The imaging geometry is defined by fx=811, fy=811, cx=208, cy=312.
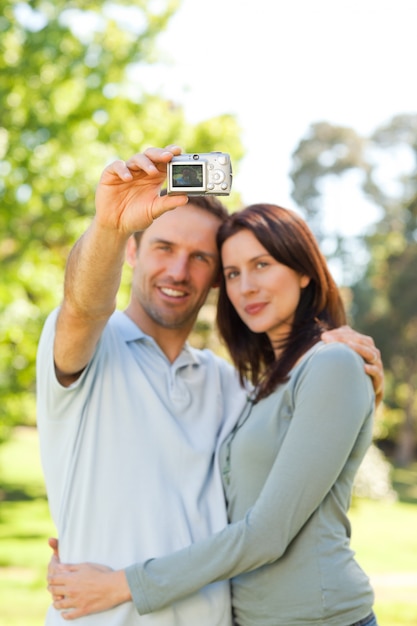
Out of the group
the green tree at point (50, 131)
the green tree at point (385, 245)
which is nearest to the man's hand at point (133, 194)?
the green tree at point (50, 131)

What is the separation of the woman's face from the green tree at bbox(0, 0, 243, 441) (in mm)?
7071

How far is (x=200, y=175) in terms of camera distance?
2158mm

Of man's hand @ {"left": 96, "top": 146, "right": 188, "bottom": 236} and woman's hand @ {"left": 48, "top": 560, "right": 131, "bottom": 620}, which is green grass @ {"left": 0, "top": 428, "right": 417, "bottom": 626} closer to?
woman's hand @ {"left": 48, "top": 560, "right": 131, "bottom": 620}

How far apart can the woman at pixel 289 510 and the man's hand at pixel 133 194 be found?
0.93 meters

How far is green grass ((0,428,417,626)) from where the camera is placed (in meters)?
8.66

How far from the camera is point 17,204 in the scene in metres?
11.2

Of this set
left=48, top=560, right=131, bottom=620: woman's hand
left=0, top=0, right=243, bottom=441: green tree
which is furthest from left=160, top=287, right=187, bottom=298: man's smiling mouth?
left=0, top=0, right=243, bottom=441: green tree

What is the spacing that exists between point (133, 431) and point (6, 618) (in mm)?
5900

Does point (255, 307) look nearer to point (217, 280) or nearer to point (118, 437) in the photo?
point (217, 280)

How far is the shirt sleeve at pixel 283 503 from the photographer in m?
2.68

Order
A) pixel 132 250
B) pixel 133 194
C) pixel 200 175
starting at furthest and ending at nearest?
pixel 132 250 < pixel 133 194 < pixel 200 175

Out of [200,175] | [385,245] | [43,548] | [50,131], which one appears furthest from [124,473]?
[385,245]

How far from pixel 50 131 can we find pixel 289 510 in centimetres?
905

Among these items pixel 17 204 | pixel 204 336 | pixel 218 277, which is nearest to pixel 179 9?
pixel 17 204
